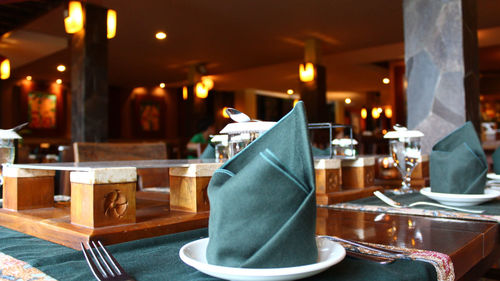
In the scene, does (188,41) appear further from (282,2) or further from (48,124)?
(48,124)

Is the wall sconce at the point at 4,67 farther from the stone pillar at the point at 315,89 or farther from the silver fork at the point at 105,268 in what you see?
the silver fork at the point at 105,268

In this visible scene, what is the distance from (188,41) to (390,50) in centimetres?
420

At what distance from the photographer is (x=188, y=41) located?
6992 millimetres

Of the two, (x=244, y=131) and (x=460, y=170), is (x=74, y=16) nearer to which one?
(x=244, y=131)

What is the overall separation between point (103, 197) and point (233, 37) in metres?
6.32

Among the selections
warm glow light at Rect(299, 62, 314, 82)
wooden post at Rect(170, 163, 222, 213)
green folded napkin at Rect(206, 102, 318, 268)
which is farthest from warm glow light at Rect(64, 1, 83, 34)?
warm glow light at Rect(299, 62, 314, 82)

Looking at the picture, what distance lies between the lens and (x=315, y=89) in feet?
23.3

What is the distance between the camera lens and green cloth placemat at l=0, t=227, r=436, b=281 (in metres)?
0.49

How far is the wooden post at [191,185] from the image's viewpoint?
0.83m

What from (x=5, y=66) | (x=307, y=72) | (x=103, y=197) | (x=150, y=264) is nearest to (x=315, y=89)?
(x=307, y=72)

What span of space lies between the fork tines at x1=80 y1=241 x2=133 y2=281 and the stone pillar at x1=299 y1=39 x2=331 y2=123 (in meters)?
6.59

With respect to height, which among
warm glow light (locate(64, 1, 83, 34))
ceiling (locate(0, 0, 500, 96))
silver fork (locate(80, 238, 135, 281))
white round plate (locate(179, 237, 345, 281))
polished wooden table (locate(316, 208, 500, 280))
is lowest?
polished wooden table (locate(316, 208, 500, 280))

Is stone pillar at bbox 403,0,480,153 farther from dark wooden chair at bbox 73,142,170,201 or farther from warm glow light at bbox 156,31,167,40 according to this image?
warm glow light at bbox 156,31,167,40

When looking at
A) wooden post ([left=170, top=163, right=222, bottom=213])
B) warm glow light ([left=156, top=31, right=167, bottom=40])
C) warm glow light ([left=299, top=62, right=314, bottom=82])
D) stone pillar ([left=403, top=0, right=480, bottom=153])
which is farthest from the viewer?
warm glow light ([left=299, top=62, right=314, bottom=82])
